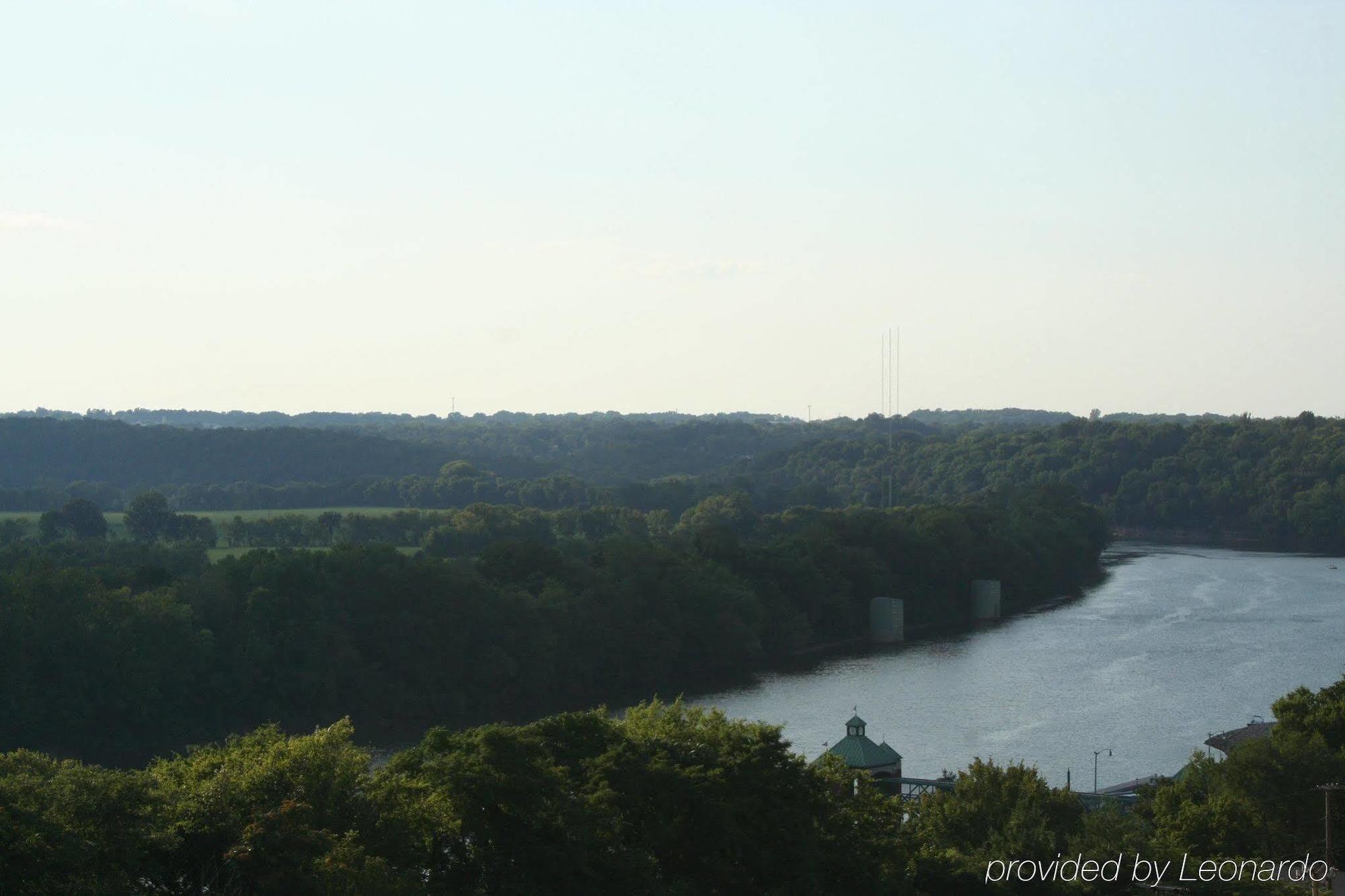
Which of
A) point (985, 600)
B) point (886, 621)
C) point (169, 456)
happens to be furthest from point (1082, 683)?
point (169, 456)

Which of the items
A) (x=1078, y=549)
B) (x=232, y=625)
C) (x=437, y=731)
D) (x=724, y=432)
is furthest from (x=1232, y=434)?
(x=437, y=731)

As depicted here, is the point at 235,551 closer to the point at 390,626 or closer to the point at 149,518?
the point at 149,518

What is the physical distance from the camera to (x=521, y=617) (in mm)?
42406

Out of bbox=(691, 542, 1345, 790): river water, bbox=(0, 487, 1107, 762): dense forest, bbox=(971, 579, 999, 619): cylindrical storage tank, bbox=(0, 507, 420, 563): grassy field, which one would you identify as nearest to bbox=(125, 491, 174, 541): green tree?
bbox=(0, 507, 420, 563): grassy field

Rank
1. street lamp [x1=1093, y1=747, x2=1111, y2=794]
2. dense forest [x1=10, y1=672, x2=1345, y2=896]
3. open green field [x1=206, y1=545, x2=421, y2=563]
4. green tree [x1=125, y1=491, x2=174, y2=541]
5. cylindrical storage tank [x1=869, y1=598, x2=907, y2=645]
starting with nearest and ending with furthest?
1. dense forest [x1=10, y1=672, x2=1345, y2=896]
2. street lamp [x1=1093, y1=747, x2=1111, y2=794]
3. cylindrical storage tank [x1=869, y1=598, x2=907, y2=645]
4. open green field [x1=206, y1=545, x2=421, y2=563]
5. green tree [x1=125, y1=491, x2=174, y2=541]

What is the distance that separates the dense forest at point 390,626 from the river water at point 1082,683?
3.29m

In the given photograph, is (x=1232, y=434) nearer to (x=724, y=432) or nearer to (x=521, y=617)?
(x=724, y=432)

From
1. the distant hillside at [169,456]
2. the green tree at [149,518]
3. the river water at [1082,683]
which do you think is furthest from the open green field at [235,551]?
the distant hillside at [169,456]

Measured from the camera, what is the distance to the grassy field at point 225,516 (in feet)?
208

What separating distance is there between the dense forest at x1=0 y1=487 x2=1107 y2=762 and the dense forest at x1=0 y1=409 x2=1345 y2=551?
106 ft

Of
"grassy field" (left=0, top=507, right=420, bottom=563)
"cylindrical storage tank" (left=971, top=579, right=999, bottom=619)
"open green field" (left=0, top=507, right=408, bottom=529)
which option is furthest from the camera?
"open green field" (left=0, top=507, right=408, bottom=529)

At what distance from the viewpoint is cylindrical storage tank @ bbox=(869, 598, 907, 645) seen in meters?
54.0

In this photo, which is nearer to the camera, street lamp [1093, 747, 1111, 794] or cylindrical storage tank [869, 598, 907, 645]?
street lamp [1093, 747, 1111, 794]

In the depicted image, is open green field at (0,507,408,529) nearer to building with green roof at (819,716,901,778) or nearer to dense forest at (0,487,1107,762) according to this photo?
dense forest at (0,487,1107,762)
